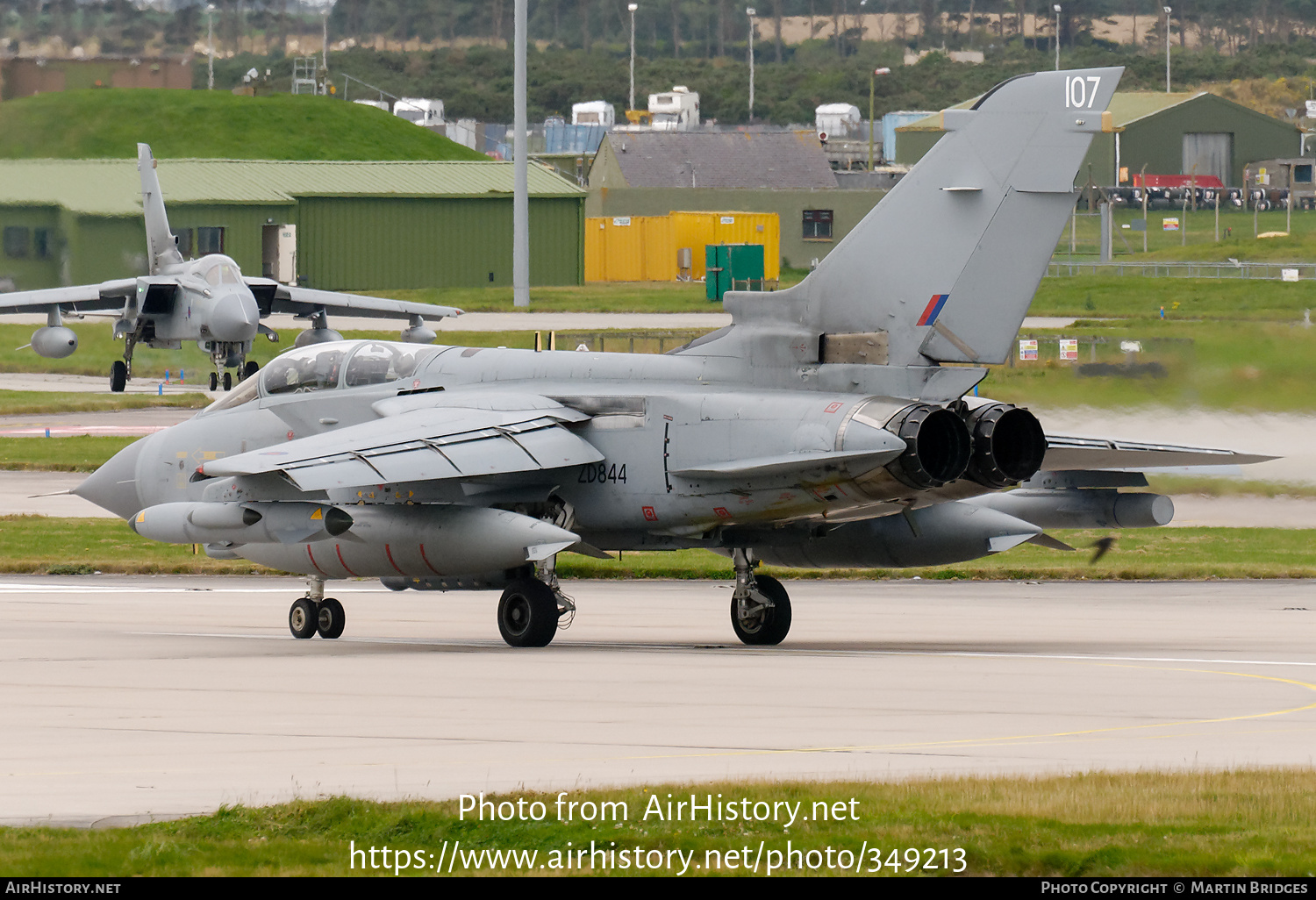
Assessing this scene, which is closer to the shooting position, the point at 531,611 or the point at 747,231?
the point at 531,611

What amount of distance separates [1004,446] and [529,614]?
188 inches

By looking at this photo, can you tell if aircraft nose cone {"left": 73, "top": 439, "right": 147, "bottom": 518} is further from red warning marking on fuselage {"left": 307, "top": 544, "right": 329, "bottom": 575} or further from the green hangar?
the green hangar

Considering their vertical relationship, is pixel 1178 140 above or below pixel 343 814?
above


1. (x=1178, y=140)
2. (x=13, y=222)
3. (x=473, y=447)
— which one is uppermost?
(x=1178, y=140)

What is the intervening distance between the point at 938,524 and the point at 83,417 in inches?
1335

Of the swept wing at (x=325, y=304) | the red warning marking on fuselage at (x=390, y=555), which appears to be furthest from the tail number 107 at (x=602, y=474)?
the swept wing at (x=325, y=304)

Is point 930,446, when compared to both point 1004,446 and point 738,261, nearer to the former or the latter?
point 1004,446

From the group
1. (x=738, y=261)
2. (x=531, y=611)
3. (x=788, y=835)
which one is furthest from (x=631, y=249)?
(x=788, y=835)

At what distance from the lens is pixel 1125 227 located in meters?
95.0

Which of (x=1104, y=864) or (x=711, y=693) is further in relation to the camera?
(x=711, y=693)

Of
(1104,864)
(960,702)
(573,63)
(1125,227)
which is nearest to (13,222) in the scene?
(1125,227)

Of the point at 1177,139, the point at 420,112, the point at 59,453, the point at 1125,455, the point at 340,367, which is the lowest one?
the point at 59,453

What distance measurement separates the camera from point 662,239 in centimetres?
8694

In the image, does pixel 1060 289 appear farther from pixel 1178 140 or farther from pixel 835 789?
pixel 835 789
